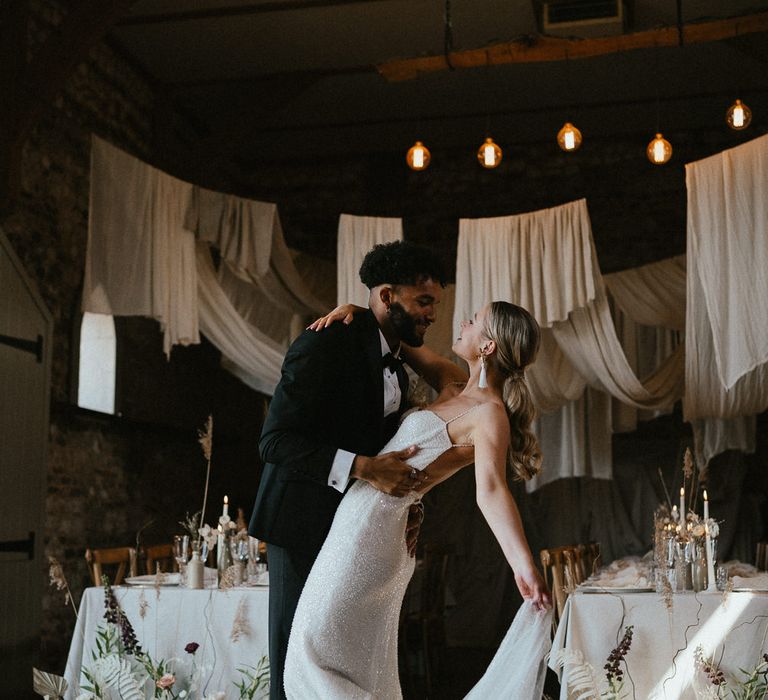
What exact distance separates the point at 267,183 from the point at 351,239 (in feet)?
17.5

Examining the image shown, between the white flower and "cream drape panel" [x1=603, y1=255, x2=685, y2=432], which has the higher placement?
"cream drape panel" [x1=603, y1=255, x2=685, y2=432]

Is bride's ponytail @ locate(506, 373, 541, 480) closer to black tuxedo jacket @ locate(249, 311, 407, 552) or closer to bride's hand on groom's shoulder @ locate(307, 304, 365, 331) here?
black tuxedo jacket @ locate(249, 311, 407, 552)

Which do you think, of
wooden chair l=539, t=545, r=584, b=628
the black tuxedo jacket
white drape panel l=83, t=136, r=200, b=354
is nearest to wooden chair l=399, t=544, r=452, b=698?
wooden chair l=539, t=545, r=584, b=628

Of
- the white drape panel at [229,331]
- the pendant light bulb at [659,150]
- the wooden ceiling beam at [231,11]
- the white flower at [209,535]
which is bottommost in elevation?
the white flower at [209,535]

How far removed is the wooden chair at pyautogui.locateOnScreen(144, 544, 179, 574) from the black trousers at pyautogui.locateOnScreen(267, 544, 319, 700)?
3282 mm

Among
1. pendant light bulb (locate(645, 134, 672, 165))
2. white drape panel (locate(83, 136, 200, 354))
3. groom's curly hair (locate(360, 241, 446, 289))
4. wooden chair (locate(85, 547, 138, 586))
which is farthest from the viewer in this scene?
pendant light bulb (locate(645, 134, 672, 165))

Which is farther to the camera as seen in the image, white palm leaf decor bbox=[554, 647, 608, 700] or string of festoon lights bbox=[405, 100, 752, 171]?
string of festoon lights bbox=[405, 100, 752, 171]

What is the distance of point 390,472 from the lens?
294cm

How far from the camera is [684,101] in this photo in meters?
10.2

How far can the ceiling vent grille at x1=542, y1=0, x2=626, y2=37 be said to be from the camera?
787 cm

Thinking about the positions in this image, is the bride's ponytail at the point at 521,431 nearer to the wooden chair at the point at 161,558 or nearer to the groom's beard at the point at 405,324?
the groom's beard at the point at 405,324

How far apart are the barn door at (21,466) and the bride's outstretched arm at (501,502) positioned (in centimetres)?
395

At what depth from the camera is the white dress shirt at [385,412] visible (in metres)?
2.90

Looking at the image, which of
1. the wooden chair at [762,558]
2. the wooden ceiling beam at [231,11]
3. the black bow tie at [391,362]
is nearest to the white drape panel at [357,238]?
the wooden ceiling beam at [231,11]
